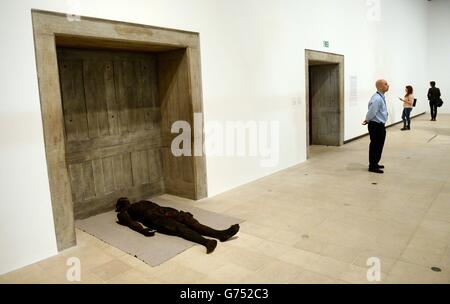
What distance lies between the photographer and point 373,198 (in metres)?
4.50

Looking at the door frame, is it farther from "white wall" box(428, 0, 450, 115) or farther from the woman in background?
"white wall" box(428, 0, 450, 115)

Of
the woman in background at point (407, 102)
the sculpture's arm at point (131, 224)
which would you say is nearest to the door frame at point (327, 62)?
the woman in background at point (407, 102)

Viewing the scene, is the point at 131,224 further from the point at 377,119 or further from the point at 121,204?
the point at 377,119

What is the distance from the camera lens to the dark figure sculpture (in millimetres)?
3359

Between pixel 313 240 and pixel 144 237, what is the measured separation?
168cm

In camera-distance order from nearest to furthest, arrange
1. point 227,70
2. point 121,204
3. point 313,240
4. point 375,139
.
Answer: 1. point 313,240
2. point 121,204
3. point 227,70
4. point 375,139

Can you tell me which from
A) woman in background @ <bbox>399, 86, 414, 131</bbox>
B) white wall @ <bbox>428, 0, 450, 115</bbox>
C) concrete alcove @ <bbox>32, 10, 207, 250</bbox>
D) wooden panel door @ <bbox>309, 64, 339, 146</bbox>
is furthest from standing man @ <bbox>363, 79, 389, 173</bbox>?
white wall @ <bbox>428, 0, 450, 115</bbox>

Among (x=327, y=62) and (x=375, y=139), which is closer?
(x=375, y=139)

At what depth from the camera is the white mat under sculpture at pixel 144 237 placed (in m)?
3.19

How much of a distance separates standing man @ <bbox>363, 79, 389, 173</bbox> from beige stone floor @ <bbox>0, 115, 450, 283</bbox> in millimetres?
342

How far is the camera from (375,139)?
571cm

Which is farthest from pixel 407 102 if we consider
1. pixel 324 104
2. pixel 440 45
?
pixel 440 45

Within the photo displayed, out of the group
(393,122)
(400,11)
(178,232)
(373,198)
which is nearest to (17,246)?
(178,232)

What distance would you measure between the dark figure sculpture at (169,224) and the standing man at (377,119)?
3.38 meters
